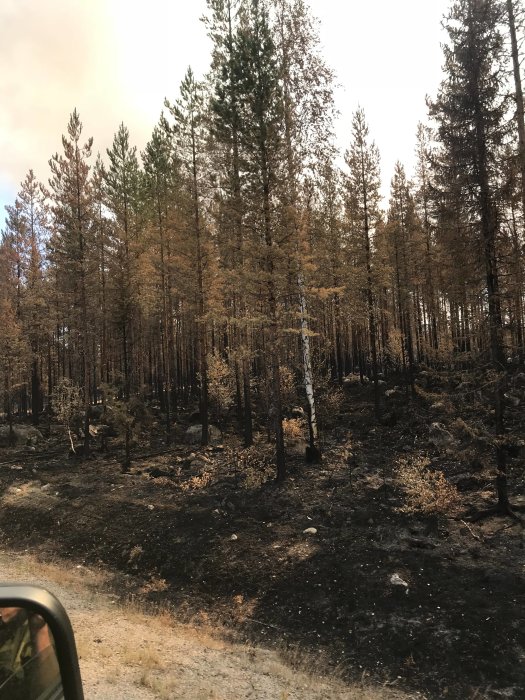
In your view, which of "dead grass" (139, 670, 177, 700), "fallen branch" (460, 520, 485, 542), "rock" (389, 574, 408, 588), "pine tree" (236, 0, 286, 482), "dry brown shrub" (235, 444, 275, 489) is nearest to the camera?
"dead grass" (139, 670, 177, 700)

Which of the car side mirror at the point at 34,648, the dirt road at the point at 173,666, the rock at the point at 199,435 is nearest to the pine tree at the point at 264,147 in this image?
the dirt road at the point at 173,666

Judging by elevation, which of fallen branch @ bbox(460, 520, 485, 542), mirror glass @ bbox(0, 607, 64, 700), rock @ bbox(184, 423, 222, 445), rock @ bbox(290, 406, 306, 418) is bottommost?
fallen branch @ bbox(460, 520, 485, 542)

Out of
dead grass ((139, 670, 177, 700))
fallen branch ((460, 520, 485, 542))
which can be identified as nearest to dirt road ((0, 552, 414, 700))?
dead grass ((139, 670, 177, 700))

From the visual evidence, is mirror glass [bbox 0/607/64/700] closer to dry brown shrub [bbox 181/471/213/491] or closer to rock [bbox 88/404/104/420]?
dry brown shrub [bbox 181/471/213/491]

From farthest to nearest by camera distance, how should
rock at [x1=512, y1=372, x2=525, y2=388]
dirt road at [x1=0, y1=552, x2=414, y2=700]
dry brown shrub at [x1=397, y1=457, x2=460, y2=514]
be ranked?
1. rock at [x1=512, y1=372, x2=525, y2=388]
2. dry brown shrub at [x1=397, y1=457, x2=460, y2=514]
3. dirt road at [x1=0, y1=552, x2=414, y2=700]

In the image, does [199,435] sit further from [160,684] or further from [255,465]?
[160,684]

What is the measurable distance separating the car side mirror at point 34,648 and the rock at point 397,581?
28.4 ft

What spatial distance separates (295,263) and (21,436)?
22813 millimetres

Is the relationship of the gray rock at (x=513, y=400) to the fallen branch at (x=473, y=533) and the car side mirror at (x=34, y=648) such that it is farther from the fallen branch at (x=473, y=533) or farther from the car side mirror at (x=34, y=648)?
the car side mirror at (x=34, y=648)

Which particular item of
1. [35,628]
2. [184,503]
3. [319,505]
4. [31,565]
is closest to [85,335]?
[184,503]

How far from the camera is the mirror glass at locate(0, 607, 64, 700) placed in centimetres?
167

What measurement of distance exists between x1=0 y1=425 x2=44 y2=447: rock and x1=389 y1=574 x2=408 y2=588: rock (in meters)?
24.6

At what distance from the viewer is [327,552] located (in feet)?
35.1

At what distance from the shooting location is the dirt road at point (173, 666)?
604 centimetres
